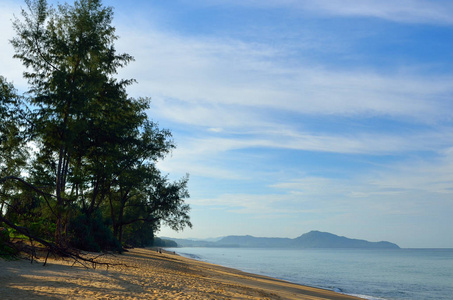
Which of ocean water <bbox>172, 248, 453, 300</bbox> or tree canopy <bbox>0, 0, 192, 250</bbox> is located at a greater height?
tree canopy <bbox>0, 0, 192, 250</bbox>

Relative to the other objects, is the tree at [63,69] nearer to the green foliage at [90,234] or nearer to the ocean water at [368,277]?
the green foliage at [90,234]

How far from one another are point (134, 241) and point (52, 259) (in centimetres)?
7279

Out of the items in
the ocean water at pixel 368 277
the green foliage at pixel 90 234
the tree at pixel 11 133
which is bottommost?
the ocean water at pixel 368 277

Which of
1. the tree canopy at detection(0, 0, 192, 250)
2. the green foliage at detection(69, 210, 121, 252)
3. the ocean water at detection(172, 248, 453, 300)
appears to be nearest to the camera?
the tree canopy at detection(0, 0, 192, 250)

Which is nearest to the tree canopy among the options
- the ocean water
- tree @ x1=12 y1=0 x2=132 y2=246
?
tree @ x1=12 y1=0 x2=132 y2=246

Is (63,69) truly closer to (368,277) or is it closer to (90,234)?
(90,234)

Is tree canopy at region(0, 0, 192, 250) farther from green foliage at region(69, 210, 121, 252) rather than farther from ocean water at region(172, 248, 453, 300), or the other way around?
ocean water at region(172, 248, 453, 300)

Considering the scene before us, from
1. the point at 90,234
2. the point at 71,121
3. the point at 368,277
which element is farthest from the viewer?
the point at 368,277

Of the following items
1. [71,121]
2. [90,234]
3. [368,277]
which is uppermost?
[71,121]

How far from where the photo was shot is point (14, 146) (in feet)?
81.1

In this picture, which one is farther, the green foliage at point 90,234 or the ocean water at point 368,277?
the ocean water at point 368,277

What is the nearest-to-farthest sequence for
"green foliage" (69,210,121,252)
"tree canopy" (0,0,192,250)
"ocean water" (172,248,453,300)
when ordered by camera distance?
"tree canopy" (0,0,192,250), "green foliage" (69,210,121,252), "ocean water" (172,248,453,300)

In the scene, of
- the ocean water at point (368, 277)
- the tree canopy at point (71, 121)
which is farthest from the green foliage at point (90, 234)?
the ocean water at point (368, 277)

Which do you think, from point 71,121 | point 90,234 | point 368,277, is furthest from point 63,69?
point 368,277
